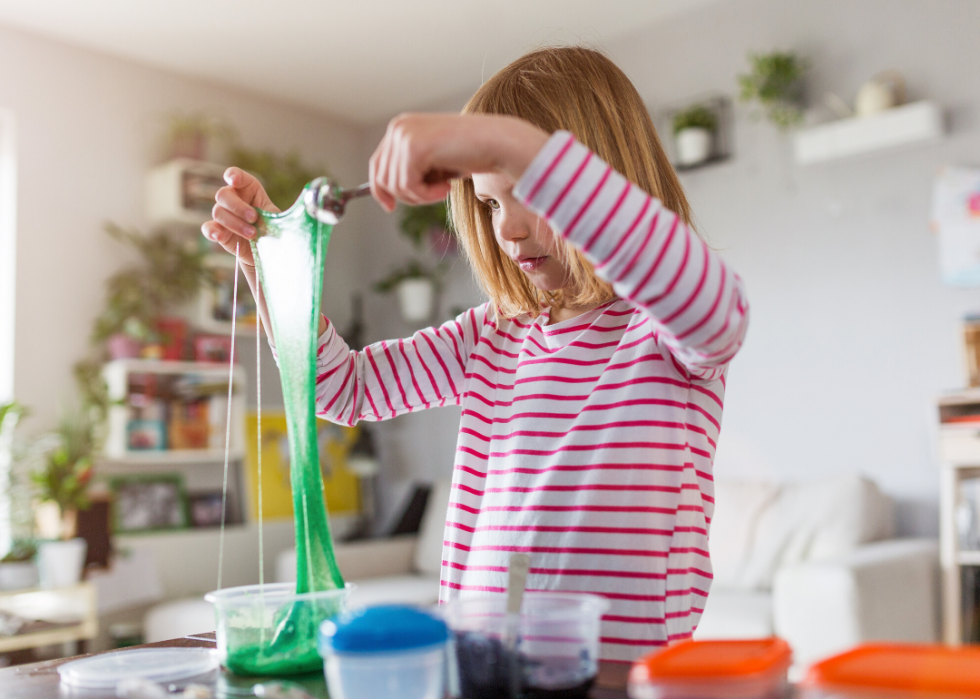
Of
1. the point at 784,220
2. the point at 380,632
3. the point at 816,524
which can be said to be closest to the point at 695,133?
the point at 784,220

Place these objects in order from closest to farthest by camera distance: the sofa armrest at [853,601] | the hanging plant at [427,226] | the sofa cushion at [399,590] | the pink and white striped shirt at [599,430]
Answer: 1. the pink and white striped shirt at [599,430]
2. the sofa armrest at [853,601]
3. the sofa cushion at [399,590]
4. the hanging plant at [427,226]

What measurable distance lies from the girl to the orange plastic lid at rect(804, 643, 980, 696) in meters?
0.23

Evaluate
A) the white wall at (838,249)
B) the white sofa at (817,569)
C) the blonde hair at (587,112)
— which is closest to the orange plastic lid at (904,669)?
the blonde hair at (587,112)

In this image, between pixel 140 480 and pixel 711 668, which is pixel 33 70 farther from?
pixel 711 668

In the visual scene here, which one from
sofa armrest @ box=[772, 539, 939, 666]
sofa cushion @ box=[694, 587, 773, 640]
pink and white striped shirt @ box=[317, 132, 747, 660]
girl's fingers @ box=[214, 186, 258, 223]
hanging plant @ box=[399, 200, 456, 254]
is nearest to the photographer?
pink and white striped shirt @ box=[317, 132, 747, 660]

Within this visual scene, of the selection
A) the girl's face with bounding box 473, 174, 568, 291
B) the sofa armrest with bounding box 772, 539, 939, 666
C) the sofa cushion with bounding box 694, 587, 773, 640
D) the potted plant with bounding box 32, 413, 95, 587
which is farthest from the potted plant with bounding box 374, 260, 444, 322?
the girl's face with bounding box 473, 174, 568, 291

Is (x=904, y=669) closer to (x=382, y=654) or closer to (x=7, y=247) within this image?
(x=382, y=654)

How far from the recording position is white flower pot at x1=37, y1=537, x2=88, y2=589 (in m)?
2.66

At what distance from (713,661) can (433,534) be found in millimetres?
3105

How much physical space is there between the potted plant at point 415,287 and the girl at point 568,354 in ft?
9.50

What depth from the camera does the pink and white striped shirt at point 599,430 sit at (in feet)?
1.88

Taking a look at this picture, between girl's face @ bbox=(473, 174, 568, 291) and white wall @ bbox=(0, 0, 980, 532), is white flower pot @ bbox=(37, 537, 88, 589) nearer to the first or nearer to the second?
white wall @ bbox=(0, 0, 980, 532)

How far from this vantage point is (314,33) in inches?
132

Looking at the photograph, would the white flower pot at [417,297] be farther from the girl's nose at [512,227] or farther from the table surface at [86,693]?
the table surface at [86,693]
